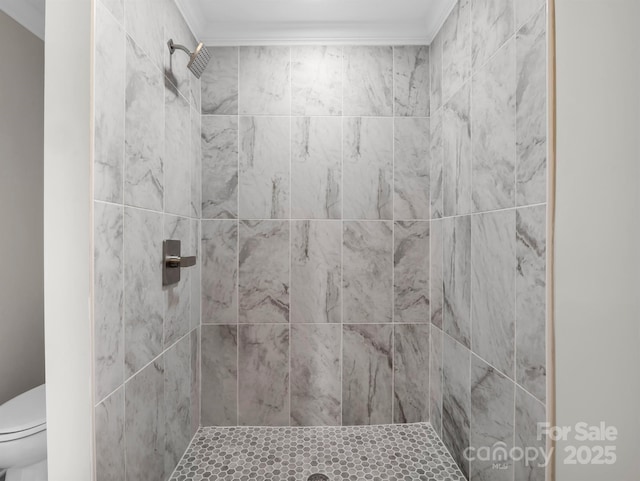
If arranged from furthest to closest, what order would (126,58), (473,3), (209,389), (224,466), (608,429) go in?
(209,389)
(224,466)
(473,3)
(126,58)
(608,429)

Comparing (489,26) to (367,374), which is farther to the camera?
(367,374)

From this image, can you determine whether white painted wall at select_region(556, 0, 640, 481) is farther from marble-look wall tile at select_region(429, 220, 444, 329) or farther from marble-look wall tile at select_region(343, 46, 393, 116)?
marble-look wall tile at select_region(343, 46, 393, 116)

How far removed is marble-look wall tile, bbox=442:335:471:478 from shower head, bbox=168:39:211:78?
1.58 metres

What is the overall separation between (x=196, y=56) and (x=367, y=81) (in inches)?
32.0

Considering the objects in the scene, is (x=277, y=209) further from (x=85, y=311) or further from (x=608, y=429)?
(x=608, y=429)

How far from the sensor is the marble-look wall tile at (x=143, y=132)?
1.08 metres

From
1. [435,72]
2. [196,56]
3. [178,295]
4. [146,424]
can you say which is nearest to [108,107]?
[196,56]

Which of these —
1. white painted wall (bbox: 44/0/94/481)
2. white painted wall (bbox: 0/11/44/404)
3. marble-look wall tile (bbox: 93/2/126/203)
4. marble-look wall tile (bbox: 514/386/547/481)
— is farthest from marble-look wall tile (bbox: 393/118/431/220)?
white painted wall (bbox: 0/11/44/404)

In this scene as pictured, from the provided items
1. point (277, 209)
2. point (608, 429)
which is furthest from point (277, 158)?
point (608, 429)

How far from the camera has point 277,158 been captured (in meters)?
1.77

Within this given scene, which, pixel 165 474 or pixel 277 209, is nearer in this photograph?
pixel 165 474

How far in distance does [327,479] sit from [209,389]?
724 mm

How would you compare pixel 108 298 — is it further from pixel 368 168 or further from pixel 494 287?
pixel 368 168

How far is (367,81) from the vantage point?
1.78 m
